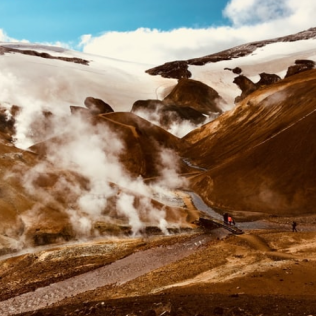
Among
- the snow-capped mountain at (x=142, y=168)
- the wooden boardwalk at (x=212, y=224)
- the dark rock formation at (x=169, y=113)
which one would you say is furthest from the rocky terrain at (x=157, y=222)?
the dark rock formation at (x=169, y=113)

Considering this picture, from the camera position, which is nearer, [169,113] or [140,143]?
[140,143]

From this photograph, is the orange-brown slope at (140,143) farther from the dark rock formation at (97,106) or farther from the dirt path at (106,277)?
the dark rock formation at (97,106)

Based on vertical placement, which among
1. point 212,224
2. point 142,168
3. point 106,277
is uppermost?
point 142,168

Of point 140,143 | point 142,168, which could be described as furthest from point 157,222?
point 140,143

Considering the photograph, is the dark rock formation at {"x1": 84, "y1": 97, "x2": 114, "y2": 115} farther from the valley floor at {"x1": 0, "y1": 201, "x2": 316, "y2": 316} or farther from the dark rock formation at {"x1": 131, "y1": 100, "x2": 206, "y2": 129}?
the valley floor at {"x1": 0, "y1": 201, "x2": 316, "y2": 316}

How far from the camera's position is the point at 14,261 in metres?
46.3

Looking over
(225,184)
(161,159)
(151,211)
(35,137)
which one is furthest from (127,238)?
(35,137)

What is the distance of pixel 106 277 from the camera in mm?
41094

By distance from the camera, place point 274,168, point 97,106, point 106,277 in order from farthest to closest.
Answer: point 97,106
point 274,168
point 106,277

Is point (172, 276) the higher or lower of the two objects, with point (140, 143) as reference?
lower

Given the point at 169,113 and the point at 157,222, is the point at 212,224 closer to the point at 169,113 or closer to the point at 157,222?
the point at 157,222

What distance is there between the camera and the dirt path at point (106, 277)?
35.7 m

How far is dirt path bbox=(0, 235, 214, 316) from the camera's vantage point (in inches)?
1405

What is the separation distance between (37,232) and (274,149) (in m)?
48.2
